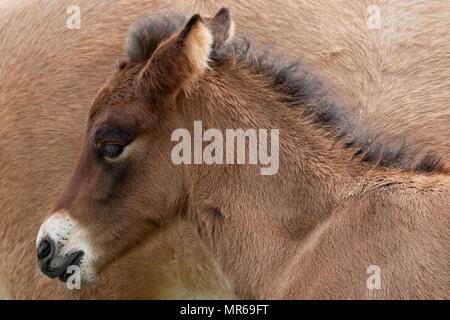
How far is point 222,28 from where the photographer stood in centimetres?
377

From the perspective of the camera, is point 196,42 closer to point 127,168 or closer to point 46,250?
point 127,168

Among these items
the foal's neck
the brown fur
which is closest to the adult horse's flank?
Answer: the foal's neck

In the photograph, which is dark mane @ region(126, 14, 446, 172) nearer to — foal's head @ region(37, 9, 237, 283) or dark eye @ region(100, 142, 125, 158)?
foal's head @ region(37, 9, 237, 283)

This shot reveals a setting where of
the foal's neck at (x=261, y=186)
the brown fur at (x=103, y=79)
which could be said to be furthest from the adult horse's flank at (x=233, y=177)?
the brown fur at (x=103, y=79)

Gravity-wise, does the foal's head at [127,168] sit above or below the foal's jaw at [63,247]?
above

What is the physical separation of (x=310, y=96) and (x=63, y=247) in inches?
59.4

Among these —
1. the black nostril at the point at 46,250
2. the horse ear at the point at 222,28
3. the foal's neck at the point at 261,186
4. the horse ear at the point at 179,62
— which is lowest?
the black nostril at the point at 46,250

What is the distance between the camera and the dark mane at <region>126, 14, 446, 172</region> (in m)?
3.40

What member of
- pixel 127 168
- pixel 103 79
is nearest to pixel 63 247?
pixel 127 168

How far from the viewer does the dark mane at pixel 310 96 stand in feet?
11.1

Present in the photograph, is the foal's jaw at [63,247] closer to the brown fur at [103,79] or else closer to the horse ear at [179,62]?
the brown fur at [103,79]

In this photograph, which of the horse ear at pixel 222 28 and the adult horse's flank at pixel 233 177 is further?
the horse ear at pixel 222 28

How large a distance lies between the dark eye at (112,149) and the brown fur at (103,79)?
0.81m
